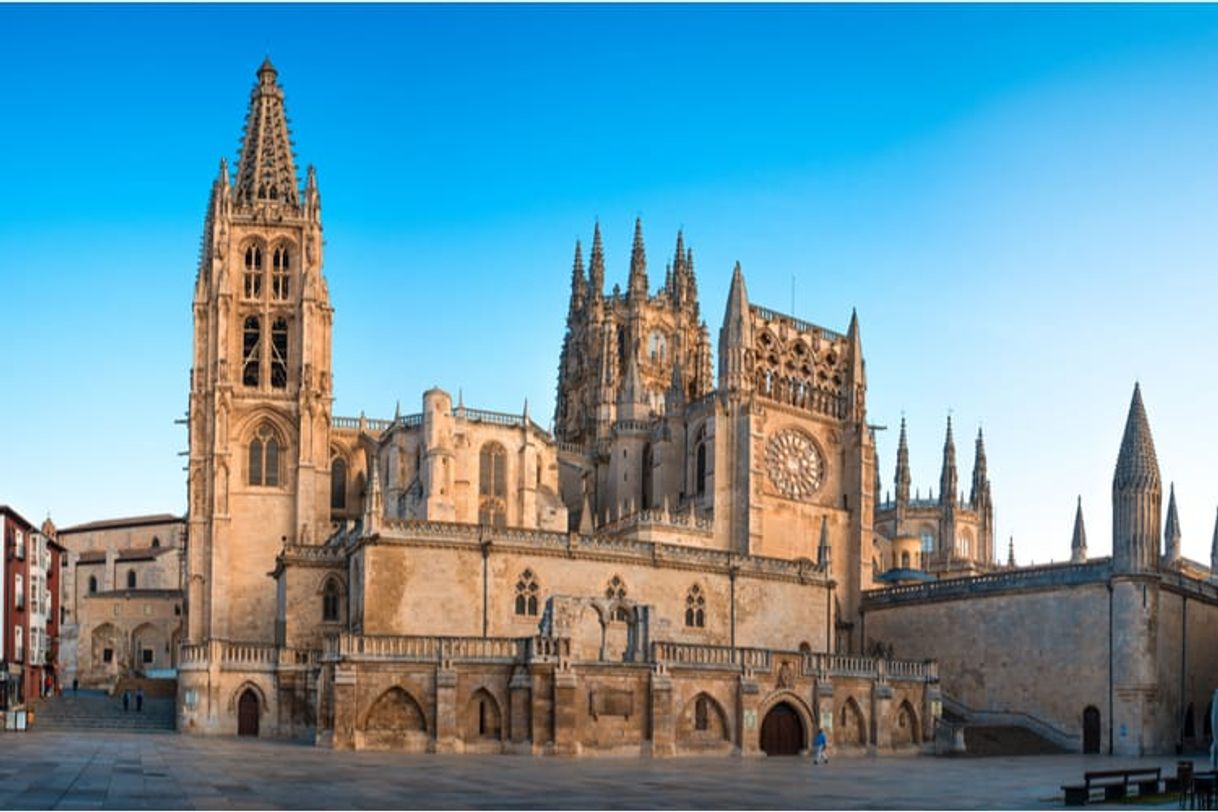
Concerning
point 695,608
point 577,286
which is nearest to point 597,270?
point 577,286

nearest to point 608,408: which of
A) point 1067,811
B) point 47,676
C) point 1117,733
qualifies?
point 47,676

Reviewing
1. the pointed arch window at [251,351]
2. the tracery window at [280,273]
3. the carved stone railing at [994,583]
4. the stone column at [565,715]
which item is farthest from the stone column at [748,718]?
the tracery window at [280,273]

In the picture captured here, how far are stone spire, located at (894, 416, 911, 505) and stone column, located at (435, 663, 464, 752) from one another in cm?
6517

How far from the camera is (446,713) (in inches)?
1779

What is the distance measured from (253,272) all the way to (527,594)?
32.6 meters

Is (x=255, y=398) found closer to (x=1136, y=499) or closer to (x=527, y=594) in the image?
(x=527, y=594)

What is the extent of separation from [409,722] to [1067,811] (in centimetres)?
2231

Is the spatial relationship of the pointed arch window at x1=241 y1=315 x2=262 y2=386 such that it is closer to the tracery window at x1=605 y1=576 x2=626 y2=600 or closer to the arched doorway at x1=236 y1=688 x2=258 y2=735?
the arched doorway at x1=236 y1=688 x2=258 y2=735

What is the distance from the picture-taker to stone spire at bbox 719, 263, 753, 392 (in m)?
74.6

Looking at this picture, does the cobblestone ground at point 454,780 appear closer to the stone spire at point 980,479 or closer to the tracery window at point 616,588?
the tracery window at point 616,588

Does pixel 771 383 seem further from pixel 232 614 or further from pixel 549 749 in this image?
pixel 549 749

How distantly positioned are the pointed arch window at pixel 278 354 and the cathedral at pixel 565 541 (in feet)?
0.45

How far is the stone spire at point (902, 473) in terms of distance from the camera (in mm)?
106312

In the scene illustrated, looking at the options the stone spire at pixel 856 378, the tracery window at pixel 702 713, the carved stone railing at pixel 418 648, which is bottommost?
the tracery window at pixel 702 713
